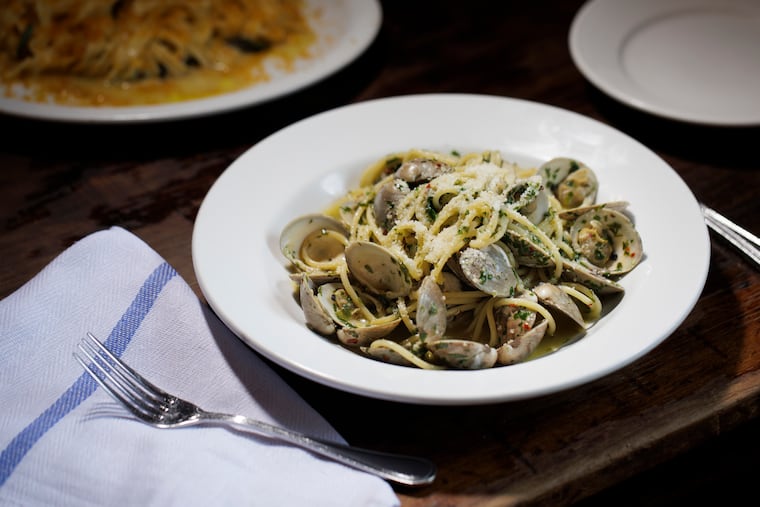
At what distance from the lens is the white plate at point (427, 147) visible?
1930 millimetres

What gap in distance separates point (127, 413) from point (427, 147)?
1681 millimetres

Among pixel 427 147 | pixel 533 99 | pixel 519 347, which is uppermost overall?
pixel 519 347

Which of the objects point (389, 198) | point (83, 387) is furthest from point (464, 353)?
point (83, 387)

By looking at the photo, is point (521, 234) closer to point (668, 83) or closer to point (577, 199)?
point (577, 199)

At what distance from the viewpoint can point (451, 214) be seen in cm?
246

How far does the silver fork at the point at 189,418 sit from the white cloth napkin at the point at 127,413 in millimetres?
29

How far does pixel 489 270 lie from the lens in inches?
89.0

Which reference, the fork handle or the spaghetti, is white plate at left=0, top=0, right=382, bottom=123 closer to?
the spaghetti

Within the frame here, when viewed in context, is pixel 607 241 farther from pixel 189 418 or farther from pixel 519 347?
pixel 189 418

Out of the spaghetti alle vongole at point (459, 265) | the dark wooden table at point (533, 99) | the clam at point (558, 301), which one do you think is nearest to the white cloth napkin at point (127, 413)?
the dark wooden table at point (533, 99)

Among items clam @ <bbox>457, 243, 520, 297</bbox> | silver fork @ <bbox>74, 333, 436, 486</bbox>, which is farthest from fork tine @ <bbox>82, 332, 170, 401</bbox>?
clam @ <bbox>457, 243, 520, 297</bbox>

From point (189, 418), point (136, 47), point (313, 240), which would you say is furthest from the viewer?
point (136, 47)

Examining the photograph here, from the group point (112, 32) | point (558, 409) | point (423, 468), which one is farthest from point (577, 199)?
point (112, 32)

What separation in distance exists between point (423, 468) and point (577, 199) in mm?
1328
